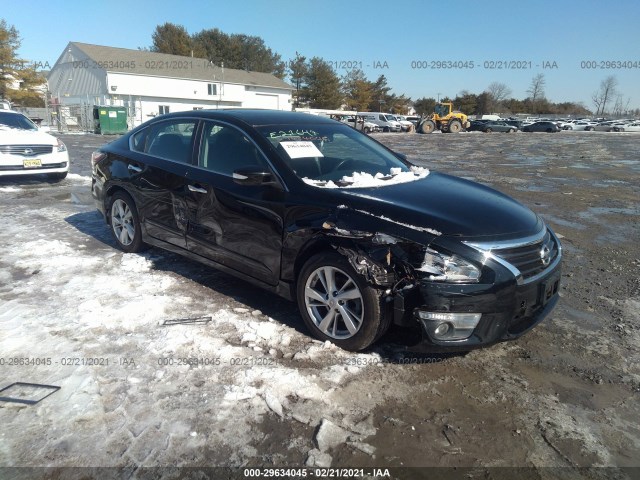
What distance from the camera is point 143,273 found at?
469cm

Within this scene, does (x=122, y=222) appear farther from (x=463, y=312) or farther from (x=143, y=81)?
(x=143, y=81)

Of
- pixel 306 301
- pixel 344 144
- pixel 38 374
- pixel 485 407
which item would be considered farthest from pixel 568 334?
pixel 38 374

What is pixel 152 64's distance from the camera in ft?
143

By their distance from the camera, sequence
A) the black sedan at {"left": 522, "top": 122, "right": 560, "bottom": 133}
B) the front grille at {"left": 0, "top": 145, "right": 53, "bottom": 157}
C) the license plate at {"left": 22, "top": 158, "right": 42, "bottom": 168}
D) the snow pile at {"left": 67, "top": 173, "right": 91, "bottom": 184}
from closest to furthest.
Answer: the front grille at {"left": 0, "top": 145, "right": 53, "bottom": 157} → the license plate at {"left": 22, "top": 158, "right": 42, "bottom": 168} → the snow pile at {"left": 67, "top": 173, "right": 91, "bottom": 184} → the black sedan at {"left": 522, "top": 122, "right": 560, "bottom": 133}

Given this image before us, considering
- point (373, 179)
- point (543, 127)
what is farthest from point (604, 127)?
point (373, 179)

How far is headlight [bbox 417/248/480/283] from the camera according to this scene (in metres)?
2.80

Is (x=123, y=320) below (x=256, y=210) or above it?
below

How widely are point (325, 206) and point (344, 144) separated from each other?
3.96 feet

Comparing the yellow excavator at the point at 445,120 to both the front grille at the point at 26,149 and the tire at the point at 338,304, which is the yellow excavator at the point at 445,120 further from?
the tire at the point at 338,304

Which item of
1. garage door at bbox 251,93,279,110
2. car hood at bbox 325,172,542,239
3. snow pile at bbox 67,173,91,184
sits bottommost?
snow pile at bbox 67,173,91,184

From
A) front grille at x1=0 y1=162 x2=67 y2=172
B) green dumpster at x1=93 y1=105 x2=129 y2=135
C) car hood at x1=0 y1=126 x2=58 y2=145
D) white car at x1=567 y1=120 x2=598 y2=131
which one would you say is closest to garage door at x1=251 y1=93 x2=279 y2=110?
green dumpster at x1=93 y1=105 x2=129 y2=135

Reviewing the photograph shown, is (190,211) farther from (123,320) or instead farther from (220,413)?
(220,413)

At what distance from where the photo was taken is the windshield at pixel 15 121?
31.8 feet

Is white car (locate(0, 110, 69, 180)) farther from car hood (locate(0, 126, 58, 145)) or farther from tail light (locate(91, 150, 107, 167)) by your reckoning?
tail light (locate(91, 150, 107, 167))
